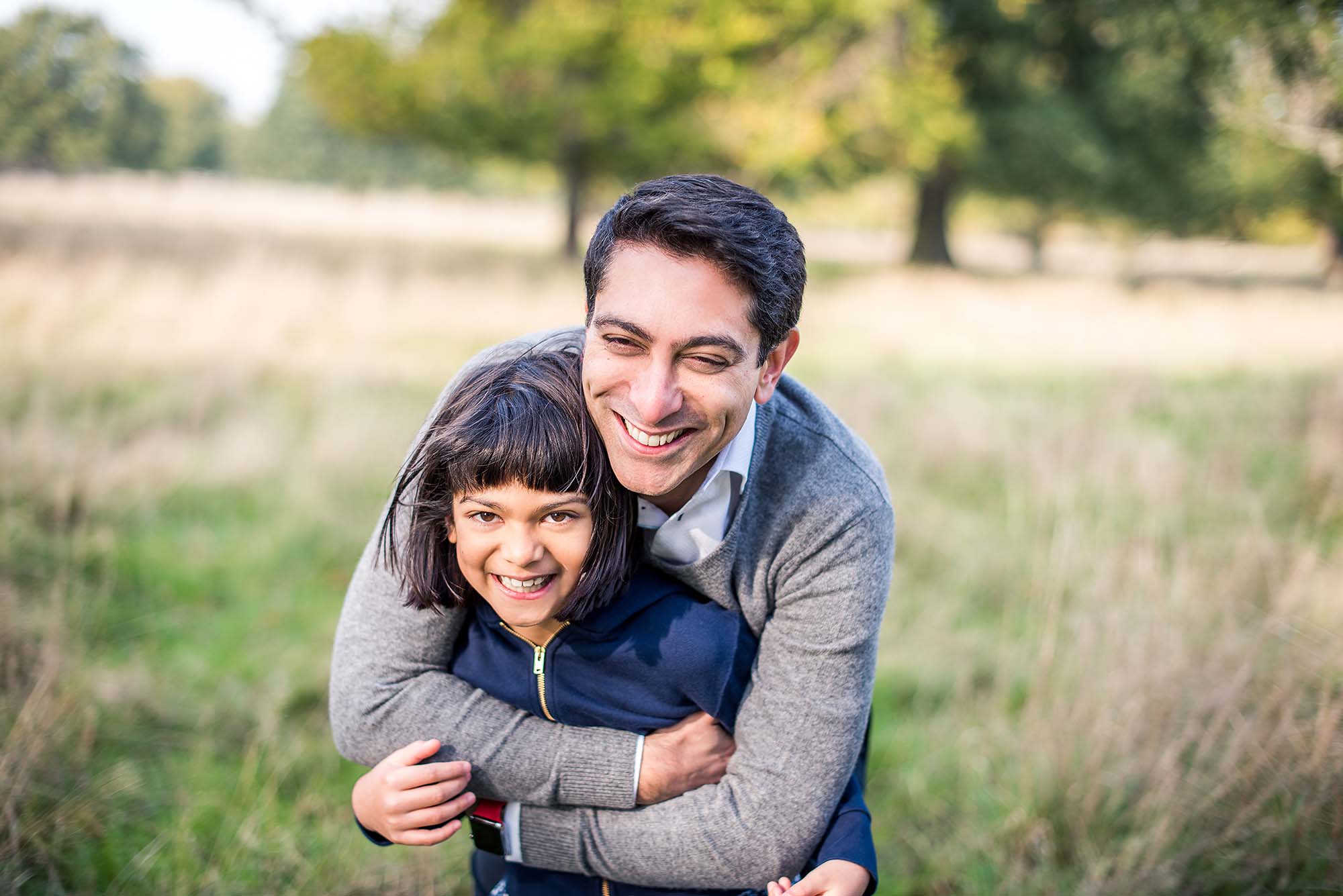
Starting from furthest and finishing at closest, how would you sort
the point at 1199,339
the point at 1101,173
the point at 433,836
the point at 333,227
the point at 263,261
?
the point at 1101,173 → the point at 333,227 → the point at 1199,339 → the point at 263,261 → the point at 433,836

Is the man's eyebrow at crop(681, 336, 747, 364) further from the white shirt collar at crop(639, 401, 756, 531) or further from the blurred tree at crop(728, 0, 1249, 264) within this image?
the blurred tree at crop(728, 0, 1249, 264)

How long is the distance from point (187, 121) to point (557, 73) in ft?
26.2

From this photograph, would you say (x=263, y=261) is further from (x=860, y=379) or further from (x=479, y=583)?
(x=479, y=583)

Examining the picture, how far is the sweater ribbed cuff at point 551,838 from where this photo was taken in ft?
6.04

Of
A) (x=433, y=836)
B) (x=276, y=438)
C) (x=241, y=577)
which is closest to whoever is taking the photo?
(x=433, y=836)

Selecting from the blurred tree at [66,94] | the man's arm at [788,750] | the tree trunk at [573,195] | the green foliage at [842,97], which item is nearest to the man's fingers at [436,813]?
the man's arm at [788,750]

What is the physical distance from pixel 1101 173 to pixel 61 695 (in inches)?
812

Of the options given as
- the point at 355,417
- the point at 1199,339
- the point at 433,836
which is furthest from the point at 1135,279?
the point at 433,836

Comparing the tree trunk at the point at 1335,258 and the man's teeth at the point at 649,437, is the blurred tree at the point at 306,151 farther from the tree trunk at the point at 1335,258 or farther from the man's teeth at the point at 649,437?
the tree trunk at the point at 1335,258

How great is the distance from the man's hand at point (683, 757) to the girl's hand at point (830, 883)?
24 cm

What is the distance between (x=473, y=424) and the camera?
1740 mm

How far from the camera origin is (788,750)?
1.75 m

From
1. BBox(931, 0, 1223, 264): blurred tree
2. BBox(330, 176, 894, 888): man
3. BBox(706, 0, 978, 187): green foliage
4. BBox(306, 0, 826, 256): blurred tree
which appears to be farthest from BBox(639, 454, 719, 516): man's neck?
BBox(931, 0, 1223, 264): blurred tree

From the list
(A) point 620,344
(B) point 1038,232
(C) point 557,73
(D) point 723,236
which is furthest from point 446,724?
(B) point 1038,232
